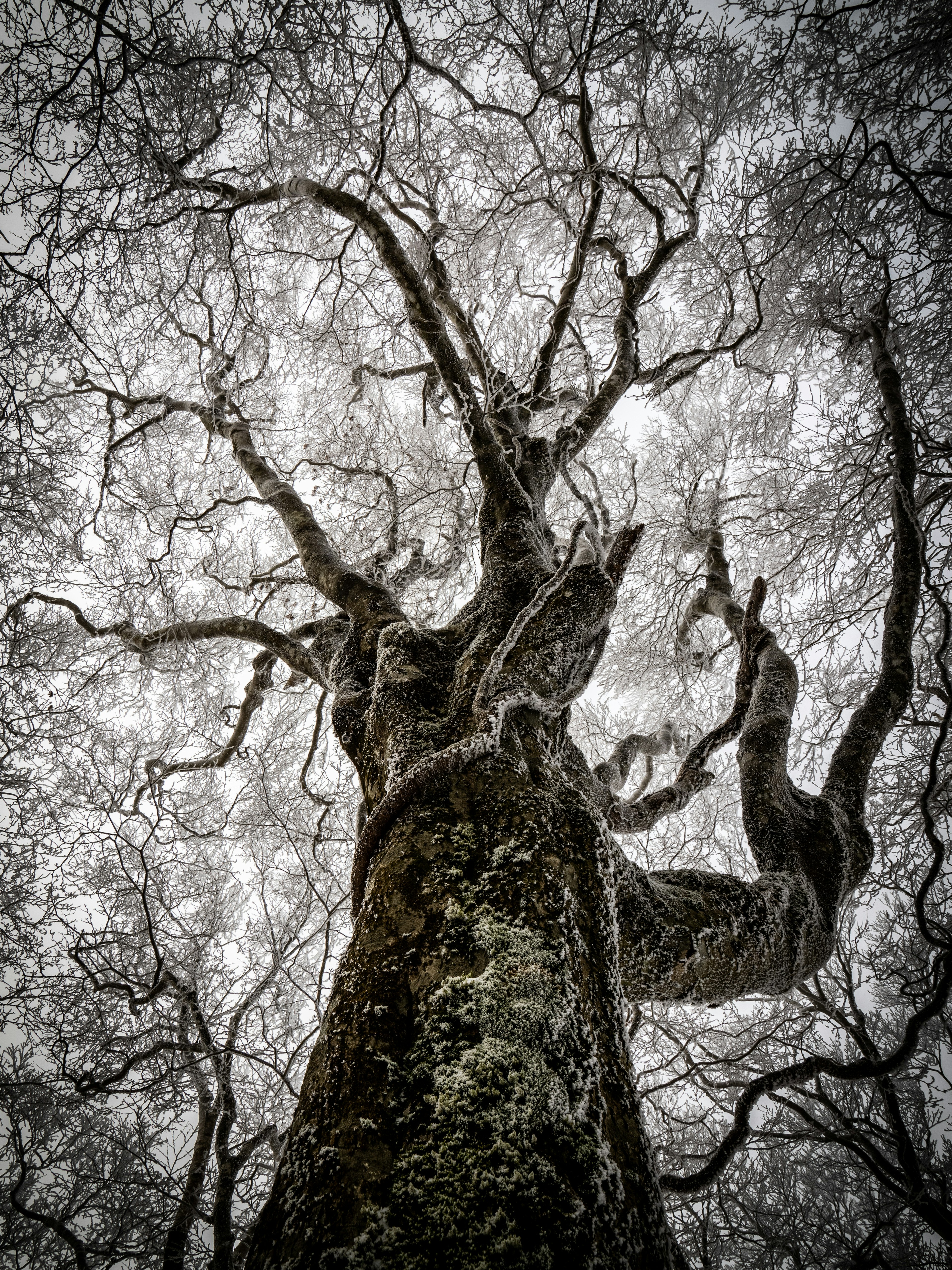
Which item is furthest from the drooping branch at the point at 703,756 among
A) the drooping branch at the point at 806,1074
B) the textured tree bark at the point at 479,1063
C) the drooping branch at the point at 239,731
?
the drooping branch at the point at 239,731

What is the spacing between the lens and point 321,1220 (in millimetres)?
918

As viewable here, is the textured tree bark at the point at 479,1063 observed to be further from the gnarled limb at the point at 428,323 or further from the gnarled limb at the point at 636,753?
the gnarled limb at the point at 428,323

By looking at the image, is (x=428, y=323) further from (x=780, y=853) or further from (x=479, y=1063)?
(x=479, y=1063)

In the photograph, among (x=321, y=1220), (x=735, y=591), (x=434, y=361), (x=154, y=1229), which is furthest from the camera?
Result: (x=735, y=591)

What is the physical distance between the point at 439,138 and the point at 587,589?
10.7 ft

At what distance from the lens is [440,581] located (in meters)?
4.51

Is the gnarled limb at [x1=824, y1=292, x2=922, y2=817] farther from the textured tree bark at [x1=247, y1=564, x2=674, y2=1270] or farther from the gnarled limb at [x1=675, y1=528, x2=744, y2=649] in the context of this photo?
the textured tree bark at [x1=247, y1=564, x2=674, y2=1270]

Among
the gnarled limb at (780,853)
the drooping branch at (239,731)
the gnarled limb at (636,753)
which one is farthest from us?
the drooping branch at (239,731)

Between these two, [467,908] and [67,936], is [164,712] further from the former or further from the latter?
[467,908]

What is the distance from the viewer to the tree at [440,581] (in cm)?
118

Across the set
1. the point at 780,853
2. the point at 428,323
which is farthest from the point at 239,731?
the point at 780,853

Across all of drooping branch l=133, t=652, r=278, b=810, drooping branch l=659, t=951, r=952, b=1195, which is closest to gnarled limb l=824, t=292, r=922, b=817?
drooping branch l=659, t=951, r=952, b=1195

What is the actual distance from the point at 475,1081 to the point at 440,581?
3.68m

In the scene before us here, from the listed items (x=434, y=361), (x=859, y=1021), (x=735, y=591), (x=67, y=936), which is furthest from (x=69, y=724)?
(x=735, y=591)
